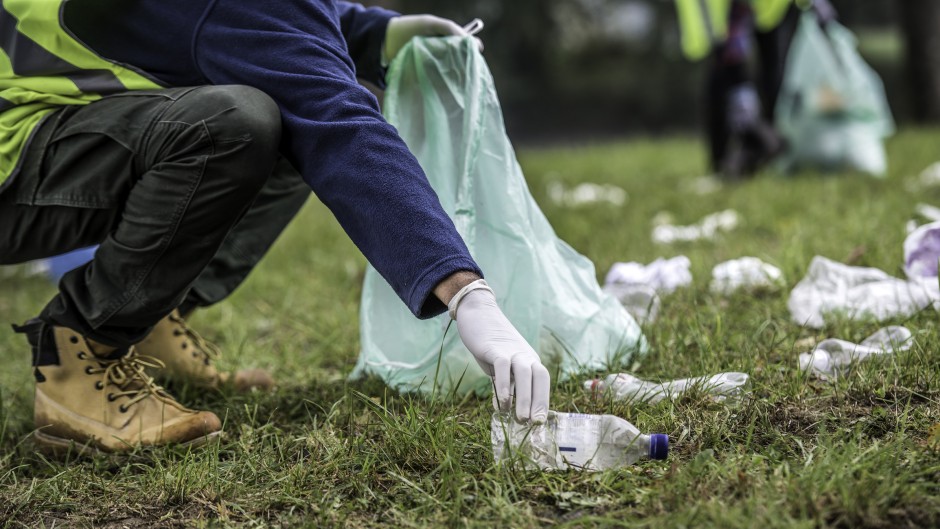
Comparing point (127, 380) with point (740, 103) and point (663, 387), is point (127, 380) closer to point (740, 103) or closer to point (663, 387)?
point (663, 387)

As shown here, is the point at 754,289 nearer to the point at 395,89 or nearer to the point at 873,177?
the point at 395,89

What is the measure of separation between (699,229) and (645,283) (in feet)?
3.05

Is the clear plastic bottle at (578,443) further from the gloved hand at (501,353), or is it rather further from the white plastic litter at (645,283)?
the white plastic litter at (645,283)

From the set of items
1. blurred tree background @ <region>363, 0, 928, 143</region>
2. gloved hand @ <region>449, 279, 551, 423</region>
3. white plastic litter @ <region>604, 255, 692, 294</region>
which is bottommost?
blurred tree background @ <region>363, 0, 928, 143</region>

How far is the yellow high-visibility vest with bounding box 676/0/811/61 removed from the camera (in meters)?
4.19

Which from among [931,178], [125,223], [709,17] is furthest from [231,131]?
[709,17]

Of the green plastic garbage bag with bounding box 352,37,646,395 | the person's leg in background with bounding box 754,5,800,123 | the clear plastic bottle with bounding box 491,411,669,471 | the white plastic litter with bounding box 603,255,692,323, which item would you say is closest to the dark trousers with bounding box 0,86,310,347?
the green plastic garbage bag with bounding box 352,37,646,395

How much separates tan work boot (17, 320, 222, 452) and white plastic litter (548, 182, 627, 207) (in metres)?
2.60

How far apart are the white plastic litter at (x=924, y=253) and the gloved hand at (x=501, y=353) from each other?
1.18 m

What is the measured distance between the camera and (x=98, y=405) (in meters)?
1.76

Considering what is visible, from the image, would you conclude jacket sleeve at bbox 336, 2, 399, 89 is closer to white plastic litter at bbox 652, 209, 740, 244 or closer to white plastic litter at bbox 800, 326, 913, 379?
white plastic litter at bbox 800, 326, 913, 379

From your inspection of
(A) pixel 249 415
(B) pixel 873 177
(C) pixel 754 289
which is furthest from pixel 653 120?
(A) pixel 249 415

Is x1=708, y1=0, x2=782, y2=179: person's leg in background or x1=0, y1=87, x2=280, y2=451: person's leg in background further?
x1=708, y1=0, x2=782, y2=179: person's leg in background

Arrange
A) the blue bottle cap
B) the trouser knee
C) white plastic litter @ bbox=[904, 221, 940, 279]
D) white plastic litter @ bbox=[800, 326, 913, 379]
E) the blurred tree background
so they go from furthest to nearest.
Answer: the blurred tree background → white plastic litter @ bbox=[904, 221, 940, 279] → white plastic litter @ bbox=[800, 326, 913, 379] → the trouser knee → the blue bottle cap
